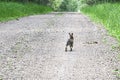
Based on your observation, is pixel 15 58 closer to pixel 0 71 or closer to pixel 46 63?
pixel 46 63

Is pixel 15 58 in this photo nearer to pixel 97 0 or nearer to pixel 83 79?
pixel 83 79

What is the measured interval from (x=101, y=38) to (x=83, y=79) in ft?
29.4

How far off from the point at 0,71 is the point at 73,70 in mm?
1736

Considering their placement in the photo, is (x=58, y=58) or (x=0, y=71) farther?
(x=58, y=58)

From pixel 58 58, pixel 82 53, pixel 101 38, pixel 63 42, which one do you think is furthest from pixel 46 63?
pixel 101 38

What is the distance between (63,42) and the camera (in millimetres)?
16781

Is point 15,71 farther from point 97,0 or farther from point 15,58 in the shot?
point 97,0

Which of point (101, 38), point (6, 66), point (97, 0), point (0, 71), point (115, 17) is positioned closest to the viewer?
point (0, 71)

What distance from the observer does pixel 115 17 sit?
23156 mm

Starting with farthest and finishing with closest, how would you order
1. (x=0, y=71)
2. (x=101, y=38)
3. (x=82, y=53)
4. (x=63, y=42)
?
(x=101, y=38), (x=63, y=42), (x=82, y=53), (x=0, y=71)

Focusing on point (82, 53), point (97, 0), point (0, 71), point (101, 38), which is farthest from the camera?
point (97, 0)

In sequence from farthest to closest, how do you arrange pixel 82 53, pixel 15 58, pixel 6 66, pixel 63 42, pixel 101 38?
pixel 101 38 → pixel 63 42 → pixel 82 53 → pixel 15 58 → pixel 6 66

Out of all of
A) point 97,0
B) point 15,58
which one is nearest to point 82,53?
point 15,58

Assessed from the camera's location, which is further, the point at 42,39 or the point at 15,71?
the point at 42,39
